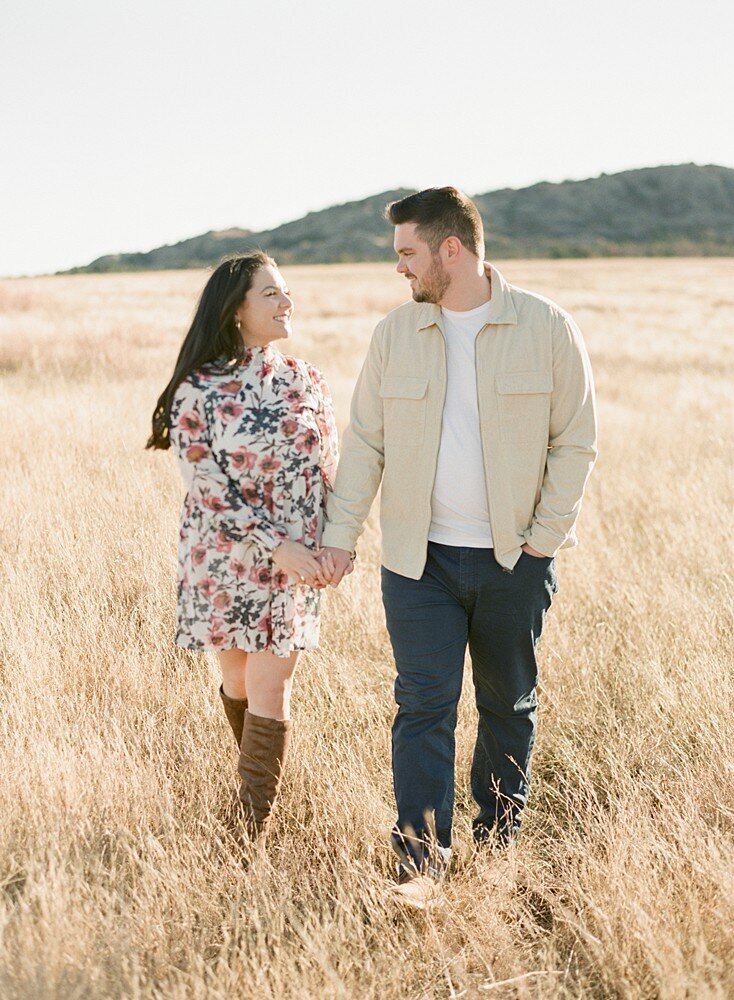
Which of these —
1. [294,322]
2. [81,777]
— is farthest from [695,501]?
[294,322]

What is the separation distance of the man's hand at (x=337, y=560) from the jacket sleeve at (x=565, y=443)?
1.78 ft

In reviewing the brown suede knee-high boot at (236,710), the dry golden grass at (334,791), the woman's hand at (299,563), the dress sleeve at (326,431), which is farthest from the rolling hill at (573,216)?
the woman's hand at (299,563)

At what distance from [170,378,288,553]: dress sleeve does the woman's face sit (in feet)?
0.89

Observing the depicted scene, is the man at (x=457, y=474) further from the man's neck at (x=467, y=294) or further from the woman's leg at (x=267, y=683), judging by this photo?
the woman's leg at (x=267, y=683)

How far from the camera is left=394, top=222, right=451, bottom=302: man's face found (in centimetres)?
267

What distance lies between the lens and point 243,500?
2.86 meters

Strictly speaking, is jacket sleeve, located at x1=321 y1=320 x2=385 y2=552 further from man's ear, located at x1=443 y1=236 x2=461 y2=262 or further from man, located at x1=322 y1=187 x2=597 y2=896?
man's ear, located at x1=443 y1=236 x2=461 y2=262

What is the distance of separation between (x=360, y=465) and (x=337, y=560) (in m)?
0.31

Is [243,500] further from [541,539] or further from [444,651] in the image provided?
[541,539]

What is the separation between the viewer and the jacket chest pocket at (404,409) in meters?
2.71

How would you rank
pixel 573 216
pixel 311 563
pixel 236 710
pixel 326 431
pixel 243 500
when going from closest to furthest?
pixel 311 563 < pixel 243 500 < pixel 326 431 < pixel 236 710 < pixel 573 216

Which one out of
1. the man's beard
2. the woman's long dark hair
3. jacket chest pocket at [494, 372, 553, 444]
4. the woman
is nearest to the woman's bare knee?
the woman

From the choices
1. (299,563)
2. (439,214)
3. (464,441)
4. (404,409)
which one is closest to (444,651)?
(299,563)

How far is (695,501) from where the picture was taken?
6.62 metres
